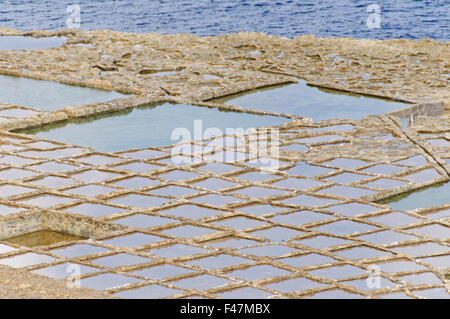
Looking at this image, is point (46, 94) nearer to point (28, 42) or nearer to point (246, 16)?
point (28, 42)

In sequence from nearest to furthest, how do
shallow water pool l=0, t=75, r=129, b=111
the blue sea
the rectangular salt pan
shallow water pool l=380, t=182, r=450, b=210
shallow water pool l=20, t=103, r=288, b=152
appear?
shallow water pool l=380, t=182, r=450, b=210 → shallow water pool l=20, t=103, r=288, b=152 → shallow water pool l=0, t=75, r=129, b=111 → the rectangular salt pan → the blue sea

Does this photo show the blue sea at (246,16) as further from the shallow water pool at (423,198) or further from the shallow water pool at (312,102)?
the shallow water pool at (423,198)

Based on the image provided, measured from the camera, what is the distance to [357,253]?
732cm

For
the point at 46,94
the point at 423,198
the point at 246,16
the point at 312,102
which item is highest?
the point at 46,94

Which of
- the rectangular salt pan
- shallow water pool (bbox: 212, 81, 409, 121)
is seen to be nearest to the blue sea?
the rectangular salt pan

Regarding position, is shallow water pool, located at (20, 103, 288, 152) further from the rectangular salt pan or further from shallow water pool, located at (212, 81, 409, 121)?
the rectangular salt pan

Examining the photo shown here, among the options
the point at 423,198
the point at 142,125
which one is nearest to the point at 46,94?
the point at 142,125

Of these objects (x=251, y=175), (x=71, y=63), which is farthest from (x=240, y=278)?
(x=71, y=63)

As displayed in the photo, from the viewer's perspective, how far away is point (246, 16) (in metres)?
46.9

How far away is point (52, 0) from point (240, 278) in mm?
48915

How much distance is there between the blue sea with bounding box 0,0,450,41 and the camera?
137 ft

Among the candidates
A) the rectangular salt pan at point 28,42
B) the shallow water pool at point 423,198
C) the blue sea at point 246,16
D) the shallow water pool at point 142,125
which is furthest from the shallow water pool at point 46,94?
the blue sea at point 246,16

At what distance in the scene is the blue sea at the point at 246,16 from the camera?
4191 cm

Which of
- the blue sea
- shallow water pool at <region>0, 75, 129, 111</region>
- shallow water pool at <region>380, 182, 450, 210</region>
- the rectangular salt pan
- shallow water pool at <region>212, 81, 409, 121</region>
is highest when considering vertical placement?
the rectangular salt pan
